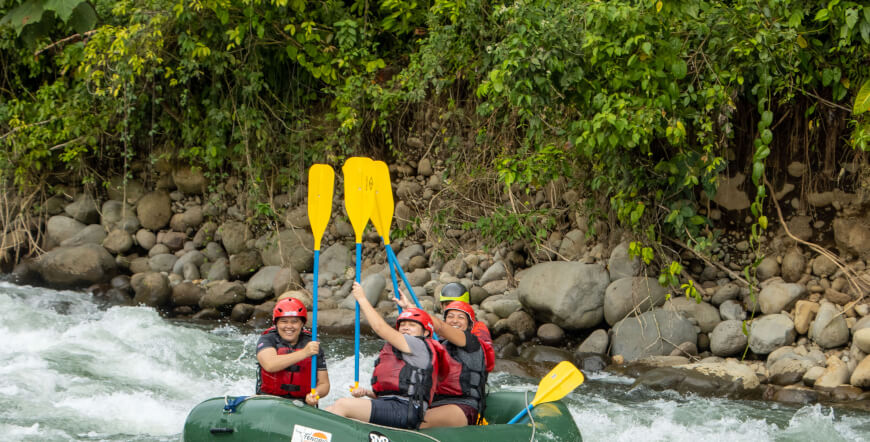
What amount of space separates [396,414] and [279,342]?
721 millimetres

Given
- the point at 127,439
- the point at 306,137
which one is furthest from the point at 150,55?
Result: the point at 127,439

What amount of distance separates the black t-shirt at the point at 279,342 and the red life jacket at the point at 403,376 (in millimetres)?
401

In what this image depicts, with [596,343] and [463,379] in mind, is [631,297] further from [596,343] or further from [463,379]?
[463,379]

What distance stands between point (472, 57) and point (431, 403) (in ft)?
13.2

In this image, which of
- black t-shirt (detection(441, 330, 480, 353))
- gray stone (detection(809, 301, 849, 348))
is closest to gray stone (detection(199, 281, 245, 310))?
black t-shirt (detection(441, 330, 480, 353))

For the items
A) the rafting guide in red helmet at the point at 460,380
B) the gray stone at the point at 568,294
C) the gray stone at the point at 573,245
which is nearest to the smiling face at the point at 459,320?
the rafting guide in red helmet at the point at 460,380

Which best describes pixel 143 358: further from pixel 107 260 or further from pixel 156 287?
pixel 107 260

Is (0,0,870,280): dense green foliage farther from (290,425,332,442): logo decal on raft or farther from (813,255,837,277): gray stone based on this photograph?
(290,425,332,442): logo decal on raft

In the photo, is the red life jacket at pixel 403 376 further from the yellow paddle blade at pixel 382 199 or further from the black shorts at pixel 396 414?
the yellow paddle blade at pixel 382 199

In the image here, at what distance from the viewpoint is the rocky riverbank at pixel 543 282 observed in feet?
19.6

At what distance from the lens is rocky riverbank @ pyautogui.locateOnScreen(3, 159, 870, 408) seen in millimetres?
5969

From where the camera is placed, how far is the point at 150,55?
7.81 metres

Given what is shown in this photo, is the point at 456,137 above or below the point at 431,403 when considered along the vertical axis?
above

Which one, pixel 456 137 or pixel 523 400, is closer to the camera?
pixel 523 400
